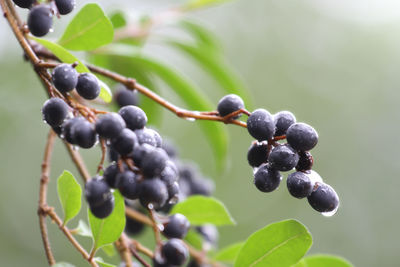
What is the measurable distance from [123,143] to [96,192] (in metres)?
0.10

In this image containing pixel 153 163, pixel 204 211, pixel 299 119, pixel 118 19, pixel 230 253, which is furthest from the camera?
pixel 299 119

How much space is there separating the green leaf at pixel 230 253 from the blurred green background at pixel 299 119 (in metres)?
3.76

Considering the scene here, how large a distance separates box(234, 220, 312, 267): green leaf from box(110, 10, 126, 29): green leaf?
1.25 meters

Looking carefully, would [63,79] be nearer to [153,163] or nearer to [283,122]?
[153,163]

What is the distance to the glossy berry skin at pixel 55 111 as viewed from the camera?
0.95 m

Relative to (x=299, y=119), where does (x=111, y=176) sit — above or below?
below

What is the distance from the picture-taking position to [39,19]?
1050mm

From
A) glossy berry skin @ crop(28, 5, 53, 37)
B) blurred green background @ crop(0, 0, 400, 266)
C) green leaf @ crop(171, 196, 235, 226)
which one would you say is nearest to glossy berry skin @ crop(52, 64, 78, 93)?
glossy berry skin @ crop(28, 5, 53, 37)

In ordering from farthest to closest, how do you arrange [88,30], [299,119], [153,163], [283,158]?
[299,119]
[88,30]
[283,158]
[153,163]

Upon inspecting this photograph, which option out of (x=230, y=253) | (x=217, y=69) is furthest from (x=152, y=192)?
(x=217, y=69)

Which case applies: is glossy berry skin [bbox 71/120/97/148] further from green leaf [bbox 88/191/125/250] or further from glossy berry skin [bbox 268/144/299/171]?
glossy berry skin [bbox 268/144/299/171]

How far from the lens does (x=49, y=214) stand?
115cm

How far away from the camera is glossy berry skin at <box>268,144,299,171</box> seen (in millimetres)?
989

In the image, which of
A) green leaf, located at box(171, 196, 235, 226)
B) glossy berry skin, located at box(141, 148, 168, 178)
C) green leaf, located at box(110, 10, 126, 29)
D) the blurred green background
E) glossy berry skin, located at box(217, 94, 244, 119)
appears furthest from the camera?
the blurred green background
